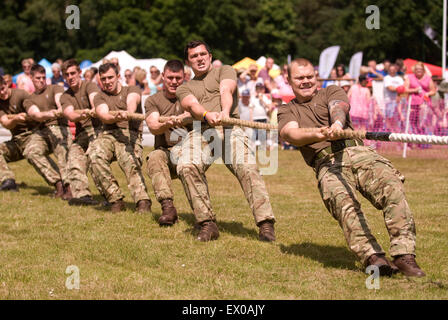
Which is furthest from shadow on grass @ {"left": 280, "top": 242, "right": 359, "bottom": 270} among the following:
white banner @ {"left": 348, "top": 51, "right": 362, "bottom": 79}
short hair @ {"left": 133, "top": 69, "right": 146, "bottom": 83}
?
white banner @ {"left": 348, "top": 51, "right": 362, "bottom": 79}

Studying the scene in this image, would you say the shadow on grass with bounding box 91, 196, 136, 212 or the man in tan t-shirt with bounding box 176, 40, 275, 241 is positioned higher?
the man in tan t-shirt with bounding box 176, 40, 275, 241

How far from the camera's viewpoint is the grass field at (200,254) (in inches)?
196

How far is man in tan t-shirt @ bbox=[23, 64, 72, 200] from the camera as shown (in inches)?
395

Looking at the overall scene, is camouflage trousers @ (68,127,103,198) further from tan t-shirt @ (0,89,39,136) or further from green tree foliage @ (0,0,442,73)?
green tree foliage @ (0,0,442,73)

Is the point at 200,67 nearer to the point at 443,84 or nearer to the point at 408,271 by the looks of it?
the point at 408,271

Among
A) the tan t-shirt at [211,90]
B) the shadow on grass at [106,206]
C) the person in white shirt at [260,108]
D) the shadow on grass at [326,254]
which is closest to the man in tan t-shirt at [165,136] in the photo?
the tan t-shirt at [211,90]

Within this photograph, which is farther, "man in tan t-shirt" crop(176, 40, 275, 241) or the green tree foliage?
the green tree foliage

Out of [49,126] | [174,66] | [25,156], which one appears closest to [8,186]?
[25,156]

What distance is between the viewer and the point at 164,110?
798 centimetres

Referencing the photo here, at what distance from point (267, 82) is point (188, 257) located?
12.0 metres

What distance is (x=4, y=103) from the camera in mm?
10500

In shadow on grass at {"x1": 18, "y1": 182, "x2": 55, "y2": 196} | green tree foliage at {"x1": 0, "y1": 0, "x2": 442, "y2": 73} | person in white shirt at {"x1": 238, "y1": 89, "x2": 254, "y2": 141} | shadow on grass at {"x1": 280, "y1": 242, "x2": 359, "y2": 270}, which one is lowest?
shadow on grass at {"x1": 18, "y1": 182, "x2": 55, "y2": 196}

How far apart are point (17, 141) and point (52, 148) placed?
0.69 metres

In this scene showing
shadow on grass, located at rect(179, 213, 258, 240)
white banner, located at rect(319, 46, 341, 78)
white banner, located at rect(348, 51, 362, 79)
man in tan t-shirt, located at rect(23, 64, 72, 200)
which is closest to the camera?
shadow on grass, located at rect(179, 213, 258, 240)
